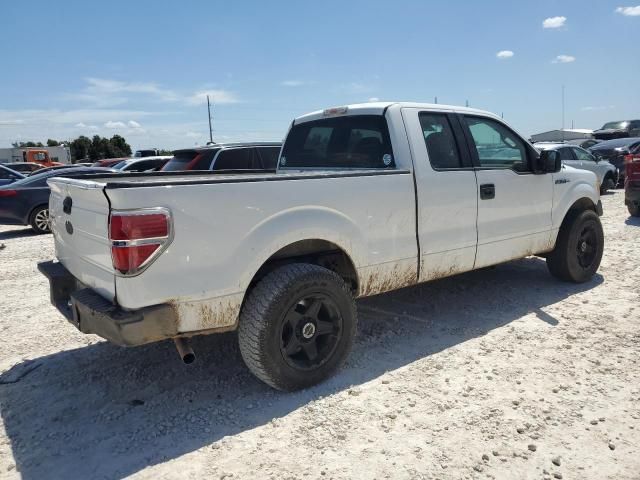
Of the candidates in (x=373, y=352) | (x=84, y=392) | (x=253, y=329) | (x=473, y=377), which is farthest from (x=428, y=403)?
(x=84, y=392)

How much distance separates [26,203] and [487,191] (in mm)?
9937

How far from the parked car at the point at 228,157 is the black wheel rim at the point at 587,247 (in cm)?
494

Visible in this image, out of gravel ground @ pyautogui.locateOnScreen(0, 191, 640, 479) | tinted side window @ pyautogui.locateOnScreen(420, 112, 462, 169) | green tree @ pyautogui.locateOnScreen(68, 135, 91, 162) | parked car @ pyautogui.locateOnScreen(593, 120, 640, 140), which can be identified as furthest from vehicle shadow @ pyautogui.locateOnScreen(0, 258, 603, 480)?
green tree @ pyautogui.locateOnScreen(68, 135, 91, 162)

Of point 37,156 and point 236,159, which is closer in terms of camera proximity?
point 236,159

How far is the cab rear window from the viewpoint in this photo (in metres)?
4.12

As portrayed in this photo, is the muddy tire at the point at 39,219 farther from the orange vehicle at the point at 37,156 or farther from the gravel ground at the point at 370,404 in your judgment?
the orange vehicle at the point at 37,156

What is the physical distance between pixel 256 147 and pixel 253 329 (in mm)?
6305

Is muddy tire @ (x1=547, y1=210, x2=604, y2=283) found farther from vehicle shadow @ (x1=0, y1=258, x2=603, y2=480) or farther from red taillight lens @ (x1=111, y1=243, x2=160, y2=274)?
red taillight lens @ (x1=111, y1=243, x2=160, y2=274)

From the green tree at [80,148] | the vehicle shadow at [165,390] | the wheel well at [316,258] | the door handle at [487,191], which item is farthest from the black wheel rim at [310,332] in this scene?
the green tree at [80,148]

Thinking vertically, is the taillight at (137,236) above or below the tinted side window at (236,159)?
below

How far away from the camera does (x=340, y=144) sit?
4.46m

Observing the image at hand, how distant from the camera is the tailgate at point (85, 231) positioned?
282 cm

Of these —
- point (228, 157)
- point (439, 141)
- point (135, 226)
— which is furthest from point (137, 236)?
point (228, 157)

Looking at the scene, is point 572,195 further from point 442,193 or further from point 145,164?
point 145,164
